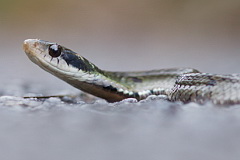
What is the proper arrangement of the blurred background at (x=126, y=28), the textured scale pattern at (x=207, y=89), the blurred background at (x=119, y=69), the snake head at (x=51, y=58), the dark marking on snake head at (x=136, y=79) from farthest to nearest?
1. the blurred background at (x=126, y=28)
2. the dark marking on snake head at (x=136, y=79)
3. the snake head at (x=51, y=58)
4. the textured scale pattern at (x=207, y=89)
5. the blurred background at (x=119, y=69)

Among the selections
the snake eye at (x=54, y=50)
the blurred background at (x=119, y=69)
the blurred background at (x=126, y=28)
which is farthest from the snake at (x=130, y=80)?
the blurred background at (x=126, y=28)

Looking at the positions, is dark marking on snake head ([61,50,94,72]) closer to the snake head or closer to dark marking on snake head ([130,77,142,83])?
the snake head

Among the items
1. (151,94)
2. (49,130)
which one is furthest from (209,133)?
(151,94)

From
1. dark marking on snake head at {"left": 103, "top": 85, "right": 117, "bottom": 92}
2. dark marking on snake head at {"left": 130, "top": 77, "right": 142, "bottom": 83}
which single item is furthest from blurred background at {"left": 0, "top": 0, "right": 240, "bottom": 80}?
dark marking on snake head at {"left": 103, "top": 85, "right": 117, "bottom": 92}

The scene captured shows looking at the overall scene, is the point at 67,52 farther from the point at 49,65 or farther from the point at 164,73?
the point at 164,73

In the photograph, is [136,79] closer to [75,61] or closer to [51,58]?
[75,61]

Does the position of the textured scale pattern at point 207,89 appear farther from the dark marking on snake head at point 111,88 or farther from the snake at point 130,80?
the dark marking on snake head at point 111,88

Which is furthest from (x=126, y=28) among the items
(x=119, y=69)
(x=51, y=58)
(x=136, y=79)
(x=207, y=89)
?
(x=207, y=89)

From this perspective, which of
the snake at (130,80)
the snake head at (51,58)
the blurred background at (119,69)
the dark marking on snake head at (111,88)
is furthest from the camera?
the dark marking on snake head at (111,88)
